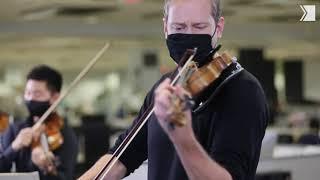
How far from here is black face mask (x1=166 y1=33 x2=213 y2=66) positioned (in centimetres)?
147

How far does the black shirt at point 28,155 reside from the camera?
2.97 meters

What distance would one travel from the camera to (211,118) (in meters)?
1.47

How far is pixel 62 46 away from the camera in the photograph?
62.4 feet

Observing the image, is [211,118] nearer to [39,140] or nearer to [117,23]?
A: [39,140]

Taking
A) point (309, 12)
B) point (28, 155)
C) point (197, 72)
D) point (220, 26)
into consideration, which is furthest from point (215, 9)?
point (28, 155)

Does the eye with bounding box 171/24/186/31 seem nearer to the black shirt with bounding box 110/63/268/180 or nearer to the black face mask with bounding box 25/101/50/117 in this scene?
the black shirt with bounding box 110/63/268/180

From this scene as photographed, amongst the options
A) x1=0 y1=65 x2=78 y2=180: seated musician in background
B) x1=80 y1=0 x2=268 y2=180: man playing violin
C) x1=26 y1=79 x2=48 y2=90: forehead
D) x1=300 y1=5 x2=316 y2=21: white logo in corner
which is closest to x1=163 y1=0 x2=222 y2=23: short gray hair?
x1=80 y1=0 x2=268 y2=180: man playing violin

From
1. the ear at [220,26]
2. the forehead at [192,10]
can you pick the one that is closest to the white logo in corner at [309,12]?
the ear at [220,26]

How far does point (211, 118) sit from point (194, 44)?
16cm

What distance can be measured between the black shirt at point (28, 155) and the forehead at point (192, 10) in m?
1.65

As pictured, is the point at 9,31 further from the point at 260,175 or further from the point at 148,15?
the point at 260,175

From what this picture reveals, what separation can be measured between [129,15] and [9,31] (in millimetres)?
2639

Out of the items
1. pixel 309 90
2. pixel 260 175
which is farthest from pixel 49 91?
pixel 309 90

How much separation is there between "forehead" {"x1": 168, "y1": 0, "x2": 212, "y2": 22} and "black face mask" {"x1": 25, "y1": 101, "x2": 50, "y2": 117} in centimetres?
178
